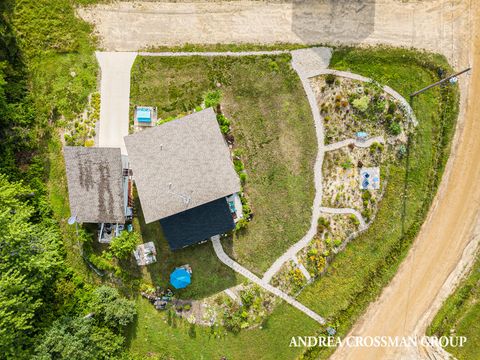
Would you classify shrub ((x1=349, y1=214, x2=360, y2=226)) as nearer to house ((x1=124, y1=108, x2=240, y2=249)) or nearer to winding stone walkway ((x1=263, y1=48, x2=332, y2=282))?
winding stone walkway ((x1=263, y1=48, x2=332, y2=282))

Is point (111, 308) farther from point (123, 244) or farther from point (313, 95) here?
point (313, 95)

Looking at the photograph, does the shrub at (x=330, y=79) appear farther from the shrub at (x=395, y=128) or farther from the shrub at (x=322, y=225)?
the shrub at (x=322, y=225)

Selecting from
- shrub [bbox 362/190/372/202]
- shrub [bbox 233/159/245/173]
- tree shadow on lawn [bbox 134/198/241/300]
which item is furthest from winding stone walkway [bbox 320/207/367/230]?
tree shadow on lawn [bbox 134/198/241/300]

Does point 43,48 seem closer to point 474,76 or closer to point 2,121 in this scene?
point 2,121

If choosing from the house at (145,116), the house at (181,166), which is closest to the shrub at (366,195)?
the house at (181,166)

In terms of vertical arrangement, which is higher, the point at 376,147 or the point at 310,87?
the point at 310,87

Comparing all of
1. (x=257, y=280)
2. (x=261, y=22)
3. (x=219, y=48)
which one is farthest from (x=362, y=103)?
(x=257, y=280)
